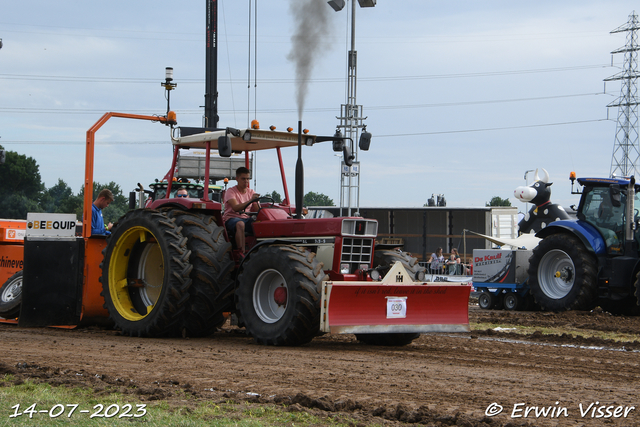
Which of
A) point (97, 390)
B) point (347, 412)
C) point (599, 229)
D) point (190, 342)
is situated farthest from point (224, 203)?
point (599, 229)

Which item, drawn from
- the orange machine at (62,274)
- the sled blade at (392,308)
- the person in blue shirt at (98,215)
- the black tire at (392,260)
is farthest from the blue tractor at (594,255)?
the orange machine at (62,274)

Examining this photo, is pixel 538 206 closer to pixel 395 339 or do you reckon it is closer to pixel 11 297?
pixel 395 339

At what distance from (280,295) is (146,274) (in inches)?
95.5

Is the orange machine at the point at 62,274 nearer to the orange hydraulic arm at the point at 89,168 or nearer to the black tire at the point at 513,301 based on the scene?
the orange hydraulic arm at the point at 89,168

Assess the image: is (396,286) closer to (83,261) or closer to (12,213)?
(83,261)

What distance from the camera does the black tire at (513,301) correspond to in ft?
52.6

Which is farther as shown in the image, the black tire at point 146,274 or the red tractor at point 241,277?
the black tire at point 146,274

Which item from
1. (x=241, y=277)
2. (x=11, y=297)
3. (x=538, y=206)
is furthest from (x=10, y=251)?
(x=538, y=206)

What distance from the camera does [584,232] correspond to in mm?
13836

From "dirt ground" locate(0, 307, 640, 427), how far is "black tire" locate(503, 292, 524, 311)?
666cm

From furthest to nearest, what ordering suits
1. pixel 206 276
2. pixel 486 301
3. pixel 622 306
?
pixel 486 301 → pixel 622 306 → pixel 206 276

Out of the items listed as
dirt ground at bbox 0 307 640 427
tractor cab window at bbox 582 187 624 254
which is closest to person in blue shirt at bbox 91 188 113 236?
dirt ground at bbox 0 307 640 427

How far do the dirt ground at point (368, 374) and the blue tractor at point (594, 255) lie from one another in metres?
4.17

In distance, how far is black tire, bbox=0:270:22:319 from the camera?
994 cm
